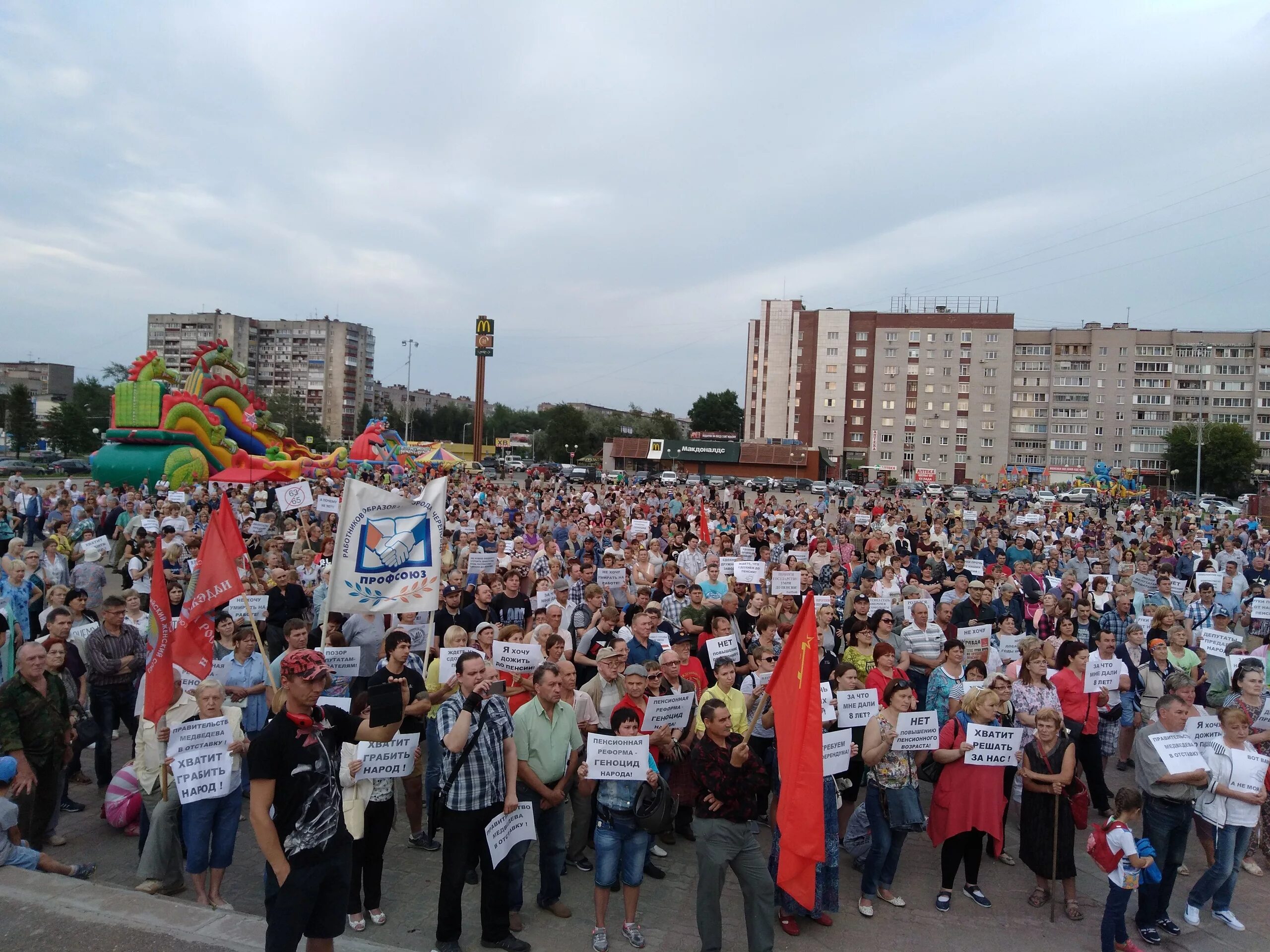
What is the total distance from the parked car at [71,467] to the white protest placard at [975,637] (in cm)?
5701

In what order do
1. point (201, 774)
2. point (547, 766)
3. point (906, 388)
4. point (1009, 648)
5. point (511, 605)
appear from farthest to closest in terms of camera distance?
point (906, 388), point (511, 605), point (1009, 648), point (547, 766), point (201, 774)

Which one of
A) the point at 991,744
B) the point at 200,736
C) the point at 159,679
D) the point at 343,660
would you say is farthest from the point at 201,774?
the point at 991,744

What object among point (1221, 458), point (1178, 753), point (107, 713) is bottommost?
point (107, 713)

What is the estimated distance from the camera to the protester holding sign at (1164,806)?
5.35 m

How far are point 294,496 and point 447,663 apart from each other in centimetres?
1031

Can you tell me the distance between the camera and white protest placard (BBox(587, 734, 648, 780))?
4.99 meters

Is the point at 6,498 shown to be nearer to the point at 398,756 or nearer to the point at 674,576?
the point at 674,576

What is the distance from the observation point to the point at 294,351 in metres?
127

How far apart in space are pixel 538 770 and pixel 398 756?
91cm

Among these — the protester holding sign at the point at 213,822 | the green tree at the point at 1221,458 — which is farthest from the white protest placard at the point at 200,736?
the green tree at the point at 1221,458

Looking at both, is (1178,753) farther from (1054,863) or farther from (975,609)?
(975,609)

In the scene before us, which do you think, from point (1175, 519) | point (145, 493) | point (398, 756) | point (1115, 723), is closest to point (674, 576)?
point (1115, 723)

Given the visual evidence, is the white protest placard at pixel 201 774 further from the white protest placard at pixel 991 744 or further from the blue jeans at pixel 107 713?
the white protest placard at pixel 991 744

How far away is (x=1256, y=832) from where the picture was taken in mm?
6719
